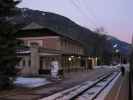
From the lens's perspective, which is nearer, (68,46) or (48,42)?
(48,42)

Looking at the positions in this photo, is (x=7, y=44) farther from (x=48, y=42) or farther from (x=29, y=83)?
(x=48, y=42)

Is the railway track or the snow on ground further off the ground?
the snow on ground

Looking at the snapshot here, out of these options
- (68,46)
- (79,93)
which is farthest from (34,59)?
(79,93)

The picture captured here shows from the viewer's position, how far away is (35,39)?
62.7m

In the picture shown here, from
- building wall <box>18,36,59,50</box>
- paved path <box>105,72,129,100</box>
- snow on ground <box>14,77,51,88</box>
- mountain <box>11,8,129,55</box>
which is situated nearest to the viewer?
paved path <box>105,72,129,100</box>

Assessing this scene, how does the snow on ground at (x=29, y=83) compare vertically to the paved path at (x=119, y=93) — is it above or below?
above

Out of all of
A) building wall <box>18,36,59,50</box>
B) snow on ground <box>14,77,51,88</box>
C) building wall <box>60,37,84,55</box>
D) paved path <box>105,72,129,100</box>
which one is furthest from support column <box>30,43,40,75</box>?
paved path <box>105,72,129,100</box>

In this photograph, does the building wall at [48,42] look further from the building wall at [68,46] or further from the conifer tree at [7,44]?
the conifer tree at [7,44]

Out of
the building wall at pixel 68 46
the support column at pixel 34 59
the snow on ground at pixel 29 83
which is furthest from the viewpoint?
the building wall at pixel 68 46

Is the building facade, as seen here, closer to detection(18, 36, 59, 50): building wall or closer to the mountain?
detection(18, 36, 59, 50): building wall

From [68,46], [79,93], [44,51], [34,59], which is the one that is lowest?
[79,93]

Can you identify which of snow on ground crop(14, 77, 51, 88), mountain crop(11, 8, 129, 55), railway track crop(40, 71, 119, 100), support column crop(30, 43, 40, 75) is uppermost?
mountain crop(11, 8, 129, 55)

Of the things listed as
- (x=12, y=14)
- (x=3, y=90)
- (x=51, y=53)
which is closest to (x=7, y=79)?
(x=3, y=90)

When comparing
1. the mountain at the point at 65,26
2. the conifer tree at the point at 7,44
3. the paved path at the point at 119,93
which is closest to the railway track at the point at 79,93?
the paved path at the point at 119,93
